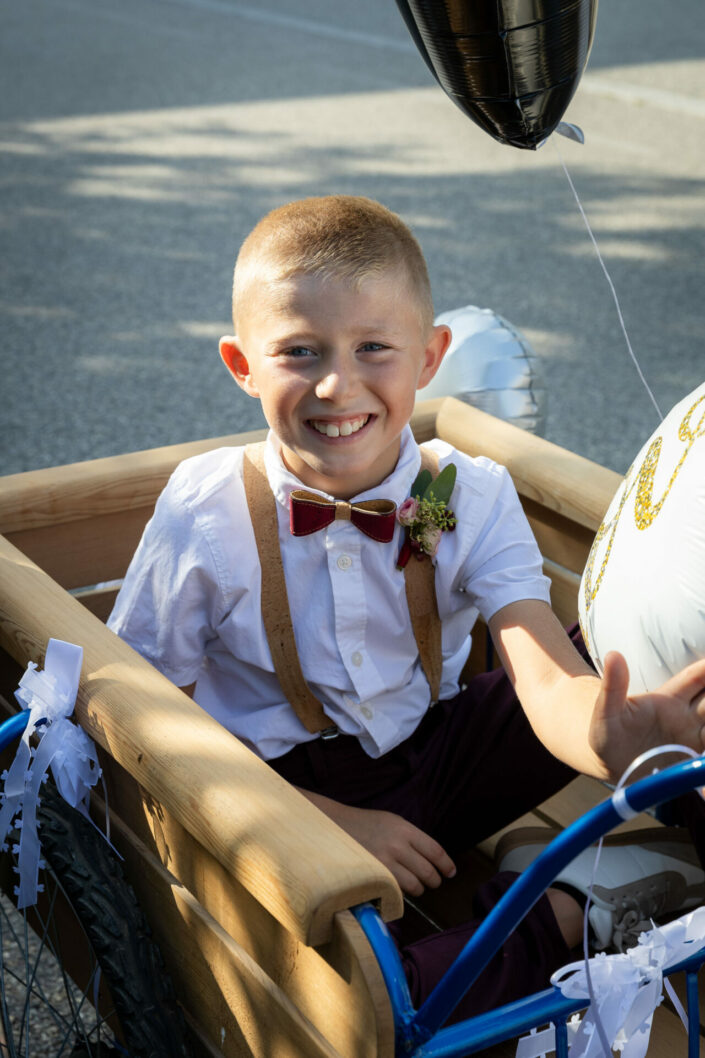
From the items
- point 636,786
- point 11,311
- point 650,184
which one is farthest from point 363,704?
point 650,184

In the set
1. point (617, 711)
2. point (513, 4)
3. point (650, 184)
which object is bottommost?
point (650, 184)

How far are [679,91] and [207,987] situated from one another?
6196 mm

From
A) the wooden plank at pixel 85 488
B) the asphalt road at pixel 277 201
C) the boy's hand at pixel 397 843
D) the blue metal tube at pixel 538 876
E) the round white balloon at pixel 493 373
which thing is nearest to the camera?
the blue metal tube at pixel 538 876

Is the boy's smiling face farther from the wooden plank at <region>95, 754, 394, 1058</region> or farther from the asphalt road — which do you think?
the asphalt road

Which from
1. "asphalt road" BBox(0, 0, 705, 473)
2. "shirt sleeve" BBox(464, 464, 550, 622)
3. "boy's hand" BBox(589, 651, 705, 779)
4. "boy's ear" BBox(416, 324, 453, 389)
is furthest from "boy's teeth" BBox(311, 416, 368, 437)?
"asphalt road" BBox(0, 0, 705, 473)

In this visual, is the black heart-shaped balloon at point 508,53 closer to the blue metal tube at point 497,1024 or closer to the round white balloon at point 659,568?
the round white balloon at point 659,568

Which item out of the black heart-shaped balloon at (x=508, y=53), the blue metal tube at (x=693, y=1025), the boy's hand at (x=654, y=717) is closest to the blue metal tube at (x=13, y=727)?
the boy's hand at (x=654, y=717)

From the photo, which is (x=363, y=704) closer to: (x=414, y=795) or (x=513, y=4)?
(x=414, y=795)

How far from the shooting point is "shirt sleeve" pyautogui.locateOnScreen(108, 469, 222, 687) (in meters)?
1.41

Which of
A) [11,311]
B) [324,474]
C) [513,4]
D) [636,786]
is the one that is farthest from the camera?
[11,311]

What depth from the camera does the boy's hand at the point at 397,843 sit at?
1.41 m

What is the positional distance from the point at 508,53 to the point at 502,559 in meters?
0.55

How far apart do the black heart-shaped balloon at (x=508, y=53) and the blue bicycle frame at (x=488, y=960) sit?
2.32 feet

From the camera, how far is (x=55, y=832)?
3.92 feet
